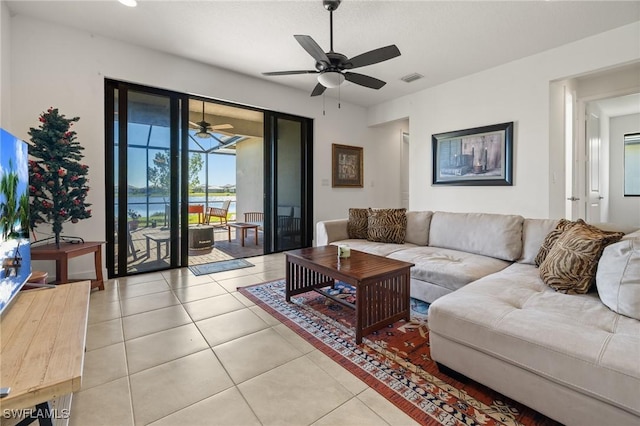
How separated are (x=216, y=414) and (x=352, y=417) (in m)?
0.64

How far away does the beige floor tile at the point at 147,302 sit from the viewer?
254 cm

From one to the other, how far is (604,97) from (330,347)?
4.86 metres

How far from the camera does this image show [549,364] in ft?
3.97

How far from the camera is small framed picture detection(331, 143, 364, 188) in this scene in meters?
5.62

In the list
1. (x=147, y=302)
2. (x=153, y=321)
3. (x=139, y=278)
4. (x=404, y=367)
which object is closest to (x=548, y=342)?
(x=404, y=367)

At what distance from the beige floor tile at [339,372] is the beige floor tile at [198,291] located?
1495 mm

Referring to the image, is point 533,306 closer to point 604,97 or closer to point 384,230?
point 384,230

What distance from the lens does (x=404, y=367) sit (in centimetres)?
173

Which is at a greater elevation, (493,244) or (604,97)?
(604,97)

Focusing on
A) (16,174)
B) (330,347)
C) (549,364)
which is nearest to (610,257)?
(549,364)

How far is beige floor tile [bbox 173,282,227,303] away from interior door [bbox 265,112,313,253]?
5.93 feet

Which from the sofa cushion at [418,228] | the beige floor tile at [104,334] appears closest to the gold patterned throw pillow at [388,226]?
the sofa cushion at [418,228]

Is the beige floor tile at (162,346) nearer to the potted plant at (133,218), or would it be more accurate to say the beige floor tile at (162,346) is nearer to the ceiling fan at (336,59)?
the potted plant at (133,218)

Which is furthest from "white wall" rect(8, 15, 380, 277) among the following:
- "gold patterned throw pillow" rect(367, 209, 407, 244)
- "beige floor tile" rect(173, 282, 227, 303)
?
"gold patterned throw pillow" rect(367, 209, 407, 244)
